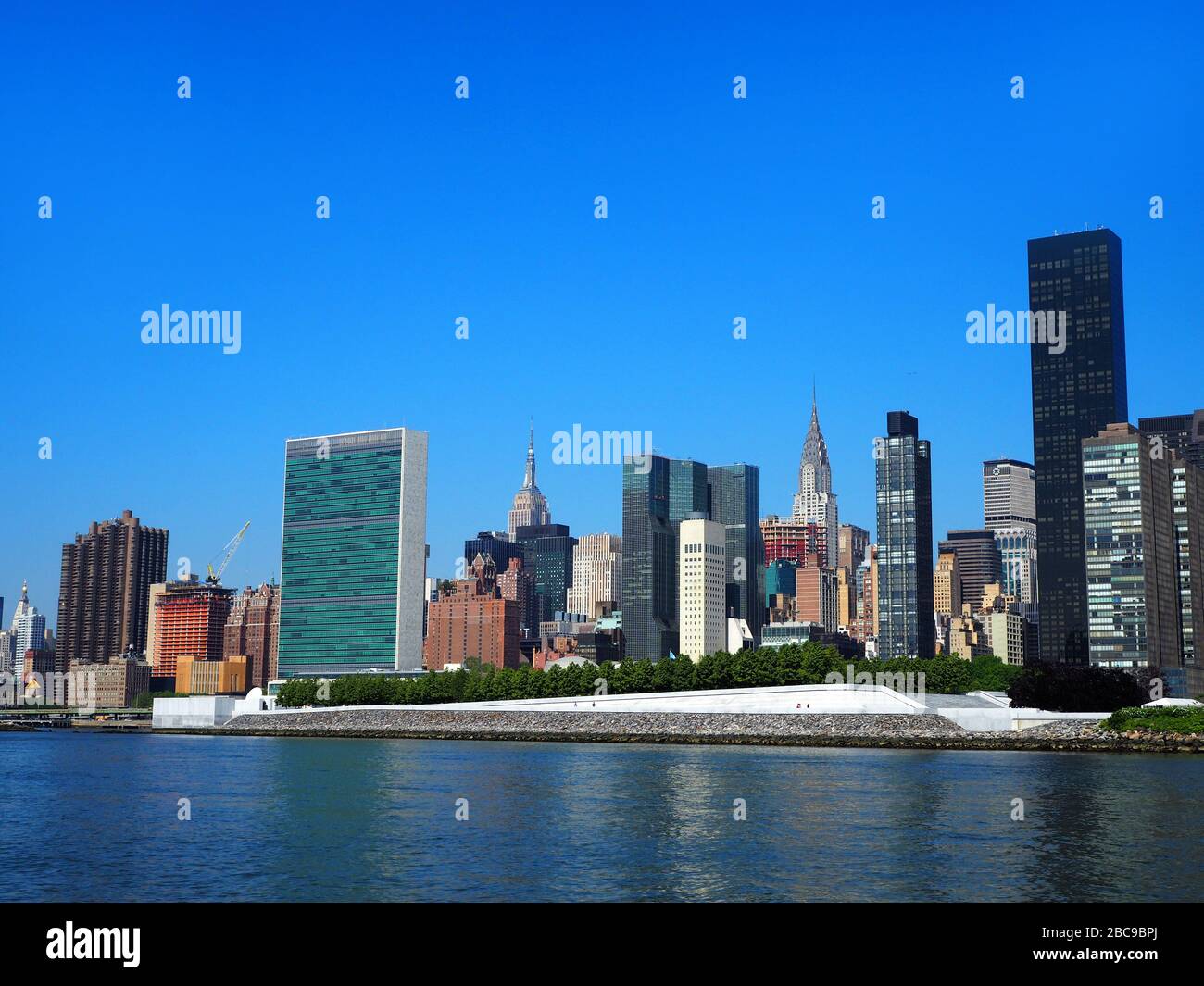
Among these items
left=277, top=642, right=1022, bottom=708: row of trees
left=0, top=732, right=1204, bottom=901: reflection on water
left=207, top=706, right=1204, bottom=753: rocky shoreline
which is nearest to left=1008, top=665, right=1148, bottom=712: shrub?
left=207, top=706, right=1204, bottom=753: rocky shoreline

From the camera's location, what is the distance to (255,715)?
18062 centimetres

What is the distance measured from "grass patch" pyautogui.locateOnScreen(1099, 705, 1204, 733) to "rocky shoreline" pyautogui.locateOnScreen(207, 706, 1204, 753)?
131cm

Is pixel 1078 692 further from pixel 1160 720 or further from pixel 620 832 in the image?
pixel 620 832

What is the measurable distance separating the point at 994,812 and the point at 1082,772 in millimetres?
27632

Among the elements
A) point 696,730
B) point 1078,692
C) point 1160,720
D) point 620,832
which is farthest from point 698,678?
point 620,832

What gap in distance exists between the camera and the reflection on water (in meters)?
36.9

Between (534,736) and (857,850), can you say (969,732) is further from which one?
(857,850)

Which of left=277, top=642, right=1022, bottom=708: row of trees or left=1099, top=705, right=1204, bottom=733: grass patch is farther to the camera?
left=277, top=642, right=1022, bottom=708: row of trees

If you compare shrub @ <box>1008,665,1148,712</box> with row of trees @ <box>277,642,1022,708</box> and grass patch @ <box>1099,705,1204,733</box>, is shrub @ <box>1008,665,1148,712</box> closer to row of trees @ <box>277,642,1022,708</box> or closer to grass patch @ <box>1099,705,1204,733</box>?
grass patch @ <box>1099,705,1204,733</box>

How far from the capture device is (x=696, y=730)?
452 ft

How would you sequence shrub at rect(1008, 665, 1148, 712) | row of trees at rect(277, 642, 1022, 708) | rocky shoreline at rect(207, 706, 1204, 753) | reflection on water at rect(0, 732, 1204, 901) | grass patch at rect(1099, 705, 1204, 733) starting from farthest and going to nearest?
row of trees at rect(277, 642, 1022, 708) → shrub at rect(1008, 665, 1148, 712) → rocky shoreline at rect(207, 706, 1204, 753) → grass patch at rect(1099, 705, 1204, 733) → reflection on water at rect(0, 732, 1204, 901)

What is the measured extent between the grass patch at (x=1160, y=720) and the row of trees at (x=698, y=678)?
3880 centimetres

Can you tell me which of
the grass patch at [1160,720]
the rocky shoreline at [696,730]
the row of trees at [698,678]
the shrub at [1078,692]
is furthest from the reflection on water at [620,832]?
the row of trees at [698,678]
